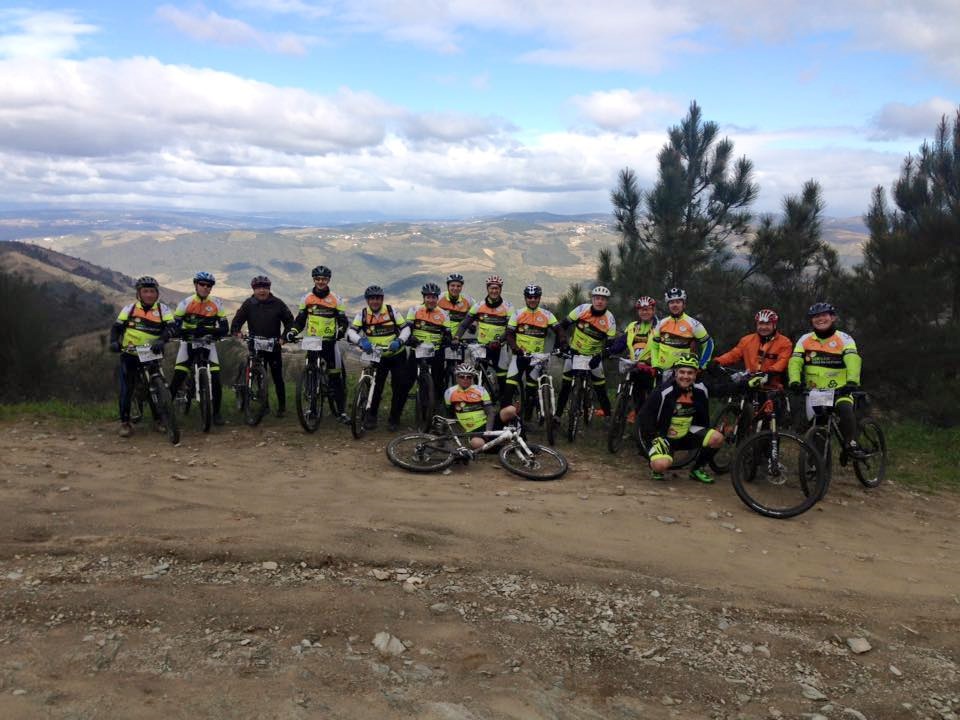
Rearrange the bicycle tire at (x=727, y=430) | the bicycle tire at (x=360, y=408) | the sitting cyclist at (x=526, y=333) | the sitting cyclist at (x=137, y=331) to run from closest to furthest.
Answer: the bicycle tire at (x=727, y=430) → the sitting cyclist at (x=137, y=331) → the bicycle tire at (x=360, y=408) → the sitting cyclist at (x=526, y=333)

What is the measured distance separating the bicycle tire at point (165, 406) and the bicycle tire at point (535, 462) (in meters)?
3.91

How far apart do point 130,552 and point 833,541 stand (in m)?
5.62

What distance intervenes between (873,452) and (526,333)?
422 cm

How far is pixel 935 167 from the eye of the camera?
1386 cm

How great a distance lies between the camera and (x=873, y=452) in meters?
7.27

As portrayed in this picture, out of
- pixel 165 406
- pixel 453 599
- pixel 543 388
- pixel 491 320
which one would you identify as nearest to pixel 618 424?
pixel 543 388

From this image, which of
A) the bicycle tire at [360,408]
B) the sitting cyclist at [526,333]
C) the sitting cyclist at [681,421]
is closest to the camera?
the sitting cyclist at [681,421]

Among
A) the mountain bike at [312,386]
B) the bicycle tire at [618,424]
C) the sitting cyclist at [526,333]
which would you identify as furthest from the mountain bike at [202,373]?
the bicycle tire at [618,424]

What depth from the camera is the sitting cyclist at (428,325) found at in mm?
8859

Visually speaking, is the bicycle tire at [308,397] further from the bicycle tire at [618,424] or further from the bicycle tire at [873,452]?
the bicycle tire at [873,452]

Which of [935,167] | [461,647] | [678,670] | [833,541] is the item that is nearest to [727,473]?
[833,541]

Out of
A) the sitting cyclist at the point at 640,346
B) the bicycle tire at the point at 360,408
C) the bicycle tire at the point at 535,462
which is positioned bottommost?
the bicycle tire at the point at 535,462

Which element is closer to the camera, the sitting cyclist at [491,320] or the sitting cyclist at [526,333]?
the sitting cyclist at [526,333]

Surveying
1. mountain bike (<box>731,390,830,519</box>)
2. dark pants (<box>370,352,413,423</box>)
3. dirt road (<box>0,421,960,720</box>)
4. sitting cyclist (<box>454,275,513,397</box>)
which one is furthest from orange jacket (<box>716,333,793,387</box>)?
dark pants (<box>370,352,413,423</box>)
